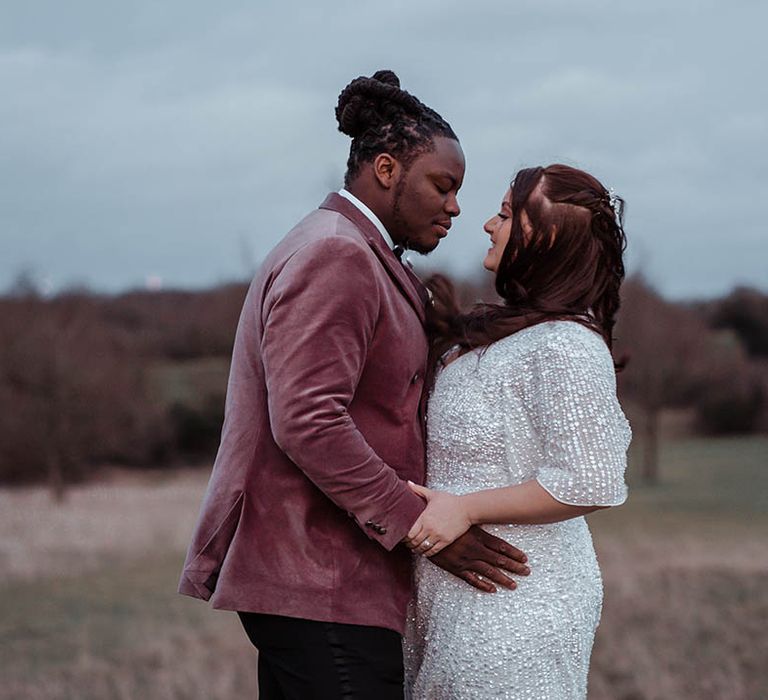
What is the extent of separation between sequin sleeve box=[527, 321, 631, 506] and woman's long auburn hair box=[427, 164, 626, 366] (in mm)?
114

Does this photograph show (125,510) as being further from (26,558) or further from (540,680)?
(540,680)

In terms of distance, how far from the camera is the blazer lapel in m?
2.30

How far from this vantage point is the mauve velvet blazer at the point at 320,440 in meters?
2.11

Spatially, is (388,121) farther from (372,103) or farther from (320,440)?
(320,440)

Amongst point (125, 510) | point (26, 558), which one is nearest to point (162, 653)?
point (26, 558)

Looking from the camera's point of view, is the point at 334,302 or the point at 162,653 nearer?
the point at 334,302

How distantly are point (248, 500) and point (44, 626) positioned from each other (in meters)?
8.34

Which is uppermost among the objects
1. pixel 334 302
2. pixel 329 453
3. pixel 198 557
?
pixel 334 302

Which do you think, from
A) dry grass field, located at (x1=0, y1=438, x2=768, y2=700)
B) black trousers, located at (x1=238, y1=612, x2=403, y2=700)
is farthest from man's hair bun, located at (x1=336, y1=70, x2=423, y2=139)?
dry grass field, located at (x1=0, y1=438, x2=768, y2=700)

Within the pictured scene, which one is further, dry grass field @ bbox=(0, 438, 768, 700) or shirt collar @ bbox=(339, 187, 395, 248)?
dry grass field @ bbox=(0, 438, 768, 700)

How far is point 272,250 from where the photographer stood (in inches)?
91.4

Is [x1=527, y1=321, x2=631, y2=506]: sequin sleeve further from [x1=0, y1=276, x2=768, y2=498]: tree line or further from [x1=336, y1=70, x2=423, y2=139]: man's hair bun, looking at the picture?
[x1=0, y1=276, x2=768, y2=498]: tree line

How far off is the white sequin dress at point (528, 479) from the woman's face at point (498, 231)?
206 mm

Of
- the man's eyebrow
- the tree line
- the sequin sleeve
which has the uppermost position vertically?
the man's eyebrow
